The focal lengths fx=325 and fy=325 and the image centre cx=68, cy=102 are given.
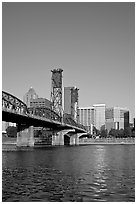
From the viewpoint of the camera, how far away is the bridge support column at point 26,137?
104 meters

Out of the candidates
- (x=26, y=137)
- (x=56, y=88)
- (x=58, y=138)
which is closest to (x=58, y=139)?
(x=58, y=138)

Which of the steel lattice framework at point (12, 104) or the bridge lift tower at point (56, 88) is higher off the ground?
the bridge lift tower at point (56, 88)

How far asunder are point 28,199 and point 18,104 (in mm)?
73304

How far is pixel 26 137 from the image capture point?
343ft

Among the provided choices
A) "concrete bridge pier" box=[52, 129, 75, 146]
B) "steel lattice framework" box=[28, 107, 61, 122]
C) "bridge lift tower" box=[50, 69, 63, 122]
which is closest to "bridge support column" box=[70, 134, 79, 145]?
"bridge lift tower" box=[50, 69, 63, 122]

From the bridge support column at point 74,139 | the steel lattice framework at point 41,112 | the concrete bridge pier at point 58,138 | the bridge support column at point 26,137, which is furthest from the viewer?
the bridge support column at point 74,139

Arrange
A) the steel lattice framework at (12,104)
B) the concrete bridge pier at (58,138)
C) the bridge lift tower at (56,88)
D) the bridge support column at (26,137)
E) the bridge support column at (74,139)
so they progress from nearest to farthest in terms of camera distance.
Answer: the steel lattice framework at (12,104) < the bridge support column at (26,137) < the concrete bridge pier at (58,138) < the bridge lift tower at (56,88) < the bridge support column at (74,139)

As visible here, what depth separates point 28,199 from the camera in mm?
18031

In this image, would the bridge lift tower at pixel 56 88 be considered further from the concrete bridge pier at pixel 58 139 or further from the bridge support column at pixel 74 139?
the concrete bridge pier at pixel 58 139

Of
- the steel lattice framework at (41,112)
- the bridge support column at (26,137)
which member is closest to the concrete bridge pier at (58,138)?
the steel lattice framework at (41,112)

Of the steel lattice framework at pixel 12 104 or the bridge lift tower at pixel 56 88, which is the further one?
the bridge lift tower at pixel 56 88

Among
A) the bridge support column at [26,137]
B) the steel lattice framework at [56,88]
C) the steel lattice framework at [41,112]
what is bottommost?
the bridge support column at [26,137]

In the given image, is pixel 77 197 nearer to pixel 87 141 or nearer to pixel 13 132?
pixel 87 141

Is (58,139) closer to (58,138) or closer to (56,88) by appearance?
(58,138)
